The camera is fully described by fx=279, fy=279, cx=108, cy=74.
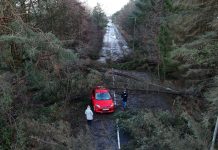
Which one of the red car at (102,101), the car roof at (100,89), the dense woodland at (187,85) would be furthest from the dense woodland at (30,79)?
the dense woodland at (187,85)

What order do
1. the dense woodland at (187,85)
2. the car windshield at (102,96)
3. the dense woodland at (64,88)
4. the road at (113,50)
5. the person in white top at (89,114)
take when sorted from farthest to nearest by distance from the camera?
1. the road at (113,50)
2. the car windshield at (102,96)
3. the person in white top at (89,114)
4. the dense woodland at (64,88)
5. the dense woodland at (187,85)

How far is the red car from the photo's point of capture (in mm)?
18891

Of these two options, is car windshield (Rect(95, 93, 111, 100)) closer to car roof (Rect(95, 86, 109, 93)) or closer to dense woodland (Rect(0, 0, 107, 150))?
car roof (Rect(95, 86, 109, 93))

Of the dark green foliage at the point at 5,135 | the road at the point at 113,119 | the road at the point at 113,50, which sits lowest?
the road at the point at 113,119

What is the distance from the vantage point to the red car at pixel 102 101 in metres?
18.9

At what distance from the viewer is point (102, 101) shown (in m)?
19.4

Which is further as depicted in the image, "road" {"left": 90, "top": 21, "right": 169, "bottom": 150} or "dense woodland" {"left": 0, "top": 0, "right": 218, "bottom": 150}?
"road" {"left": 90, "top": 21, "right": 169, "bottom": 150}

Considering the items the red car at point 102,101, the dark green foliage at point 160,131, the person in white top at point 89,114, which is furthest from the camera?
the red car at point 102,101

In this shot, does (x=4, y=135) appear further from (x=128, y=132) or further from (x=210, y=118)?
(x=210, y=118)

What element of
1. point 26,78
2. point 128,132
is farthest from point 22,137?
point 128,132

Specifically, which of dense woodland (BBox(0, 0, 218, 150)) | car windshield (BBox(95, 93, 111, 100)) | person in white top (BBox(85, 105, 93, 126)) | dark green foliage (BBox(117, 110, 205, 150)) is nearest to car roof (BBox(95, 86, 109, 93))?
car windshield (BBox(95, 93, 111, 100))

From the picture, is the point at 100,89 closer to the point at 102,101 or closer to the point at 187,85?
the point at 102,101

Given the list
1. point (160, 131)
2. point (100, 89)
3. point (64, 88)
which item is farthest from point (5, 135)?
point (100, 89)

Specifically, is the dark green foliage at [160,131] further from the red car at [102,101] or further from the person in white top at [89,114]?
the person in white top at [89,114]
